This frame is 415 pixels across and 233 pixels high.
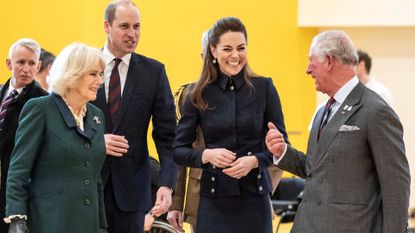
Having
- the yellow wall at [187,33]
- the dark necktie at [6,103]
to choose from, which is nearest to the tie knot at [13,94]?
the dark necktie at [6,103]

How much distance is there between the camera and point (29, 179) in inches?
154

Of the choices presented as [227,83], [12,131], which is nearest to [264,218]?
[227,83]

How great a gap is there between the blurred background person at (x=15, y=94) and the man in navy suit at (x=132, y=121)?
0.80 meters

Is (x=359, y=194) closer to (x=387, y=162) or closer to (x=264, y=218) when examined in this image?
(x=387, y=162)

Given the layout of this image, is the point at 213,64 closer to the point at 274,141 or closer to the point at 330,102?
the point at 274,141

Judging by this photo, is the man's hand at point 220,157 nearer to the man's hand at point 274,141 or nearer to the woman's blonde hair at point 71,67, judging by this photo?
the man's hand at point 274,141

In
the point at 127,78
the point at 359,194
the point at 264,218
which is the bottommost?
the point at 264,218

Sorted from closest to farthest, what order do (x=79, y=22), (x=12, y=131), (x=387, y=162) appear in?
(x=387, y=162) → (x=12, y=131) → (x=79, y=22)

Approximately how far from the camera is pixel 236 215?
4.46 m

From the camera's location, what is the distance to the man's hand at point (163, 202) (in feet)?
15.5

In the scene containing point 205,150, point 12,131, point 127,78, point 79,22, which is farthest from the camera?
point 79,22

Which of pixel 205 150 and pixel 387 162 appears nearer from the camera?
pixel 387 162

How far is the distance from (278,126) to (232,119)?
26 centimetres

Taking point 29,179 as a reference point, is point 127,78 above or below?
above
